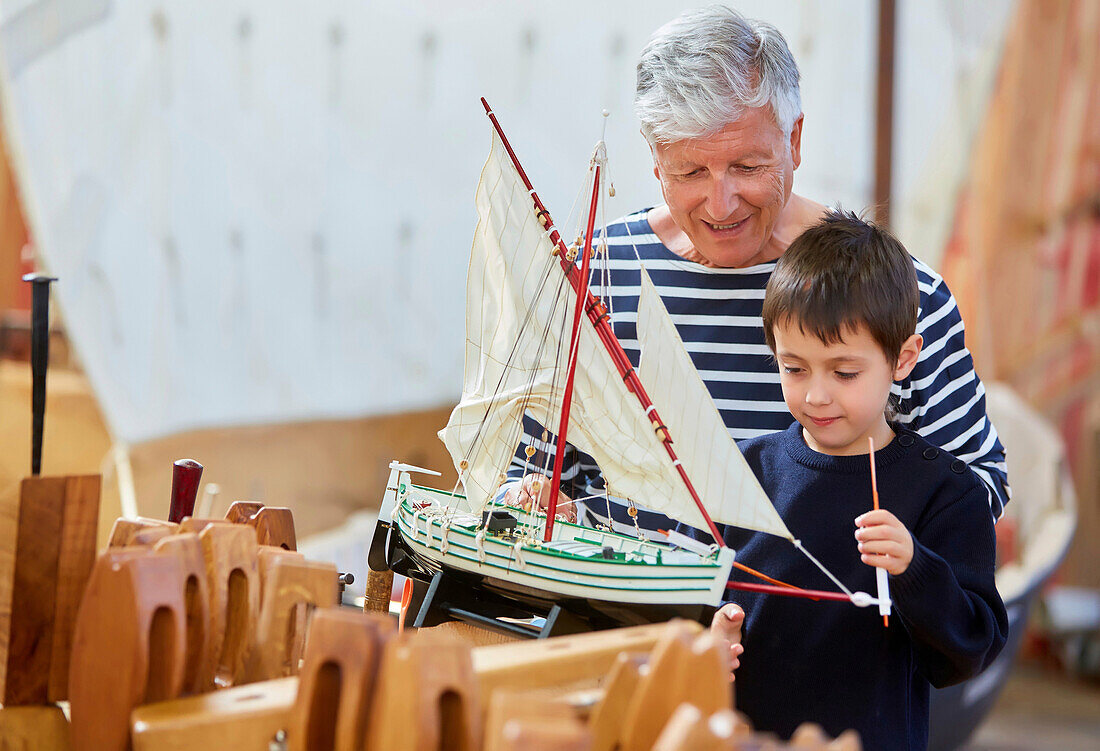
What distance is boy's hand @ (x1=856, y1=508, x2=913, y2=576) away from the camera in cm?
64

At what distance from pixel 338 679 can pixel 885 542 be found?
1.12 feet

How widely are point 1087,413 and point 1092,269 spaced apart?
19.7 inches

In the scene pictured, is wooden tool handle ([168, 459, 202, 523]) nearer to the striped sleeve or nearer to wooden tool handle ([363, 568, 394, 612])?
wooden tool handle ([363, 568, 394, 612])

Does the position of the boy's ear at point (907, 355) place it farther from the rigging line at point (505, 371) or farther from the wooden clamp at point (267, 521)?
the wooden clamp at point (267, 521)

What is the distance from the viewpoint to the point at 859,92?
3.07 meters

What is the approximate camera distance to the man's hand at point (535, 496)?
849mm

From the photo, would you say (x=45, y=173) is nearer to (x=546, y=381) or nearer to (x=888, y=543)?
(x=546, y=381)

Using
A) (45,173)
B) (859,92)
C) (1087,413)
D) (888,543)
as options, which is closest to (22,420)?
(45,173)

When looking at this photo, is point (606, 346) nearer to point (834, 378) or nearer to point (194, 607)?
point (834, 378)

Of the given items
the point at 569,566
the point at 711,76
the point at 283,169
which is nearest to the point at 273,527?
the point at 569,566

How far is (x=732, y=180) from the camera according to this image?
95 cm

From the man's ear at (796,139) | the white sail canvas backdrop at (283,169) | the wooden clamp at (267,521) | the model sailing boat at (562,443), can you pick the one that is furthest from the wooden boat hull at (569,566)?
the white sail canvas backdrop at (283,169)

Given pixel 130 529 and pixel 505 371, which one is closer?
pixel 130 529

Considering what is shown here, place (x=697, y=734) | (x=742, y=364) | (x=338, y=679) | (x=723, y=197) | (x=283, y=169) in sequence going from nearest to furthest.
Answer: (x=697, y=734)
(x=338, y=679)
(x=723, y=197)
(x=742, y=364)
(x=283, y=169)
